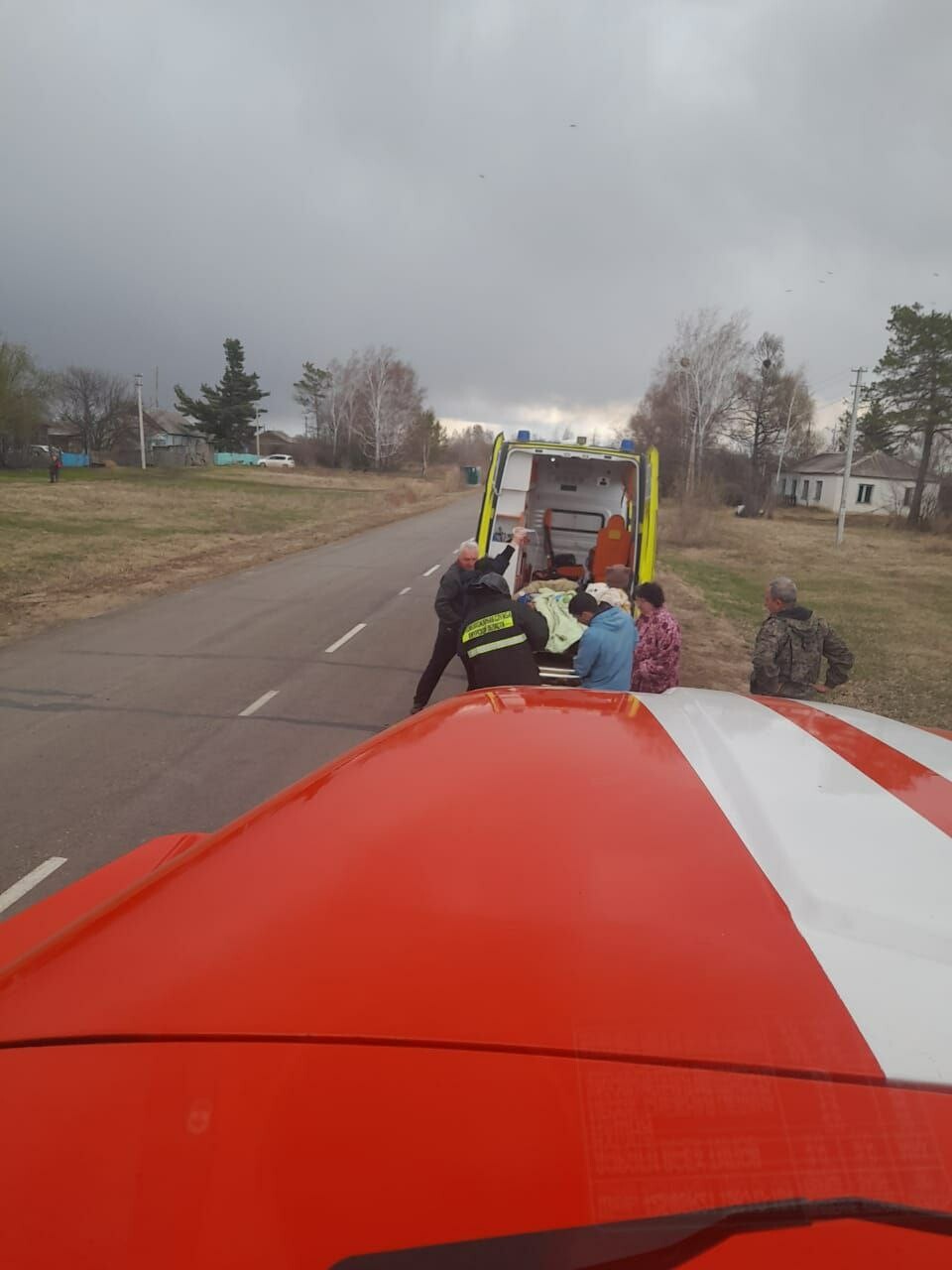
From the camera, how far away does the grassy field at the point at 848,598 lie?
34.0ft

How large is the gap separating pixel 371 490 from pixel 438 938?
191 feet

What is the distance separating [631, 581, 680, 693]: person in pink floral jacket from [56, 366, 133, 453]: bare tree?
273 feet

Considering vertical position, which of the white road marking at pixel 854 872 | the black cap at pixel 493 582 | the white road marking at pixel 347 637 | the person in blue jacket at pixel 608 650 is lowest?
the white road marking at pixel 347 637

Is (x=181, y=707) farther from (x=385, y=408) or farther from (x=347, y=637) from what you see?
(x=385, y=408)

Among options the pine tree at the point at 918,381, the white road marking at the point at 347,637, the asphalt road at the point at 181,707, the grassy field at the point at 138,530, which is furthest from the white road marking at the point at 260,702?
the pine tree at the point at 918,381

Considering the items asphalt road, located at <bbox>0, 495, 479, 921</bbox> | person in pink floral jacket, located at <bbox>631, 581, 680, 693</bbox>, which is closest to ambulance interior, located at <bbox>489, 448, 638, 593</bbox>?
asphalt road, located at <bbox>0, 495, 479, 921</bbox>

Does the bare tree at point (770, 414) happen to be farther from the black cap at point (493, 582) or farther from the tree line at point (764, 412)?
the black cap at point (493, 582)

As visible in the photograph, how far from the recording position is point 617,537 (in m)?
10.0

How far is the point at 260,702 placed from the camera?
317 inches

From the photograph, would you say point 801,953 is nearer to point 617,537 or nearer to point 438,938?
point 438,938

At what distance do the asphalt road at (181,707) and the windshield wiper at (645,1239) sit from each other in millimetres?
4116

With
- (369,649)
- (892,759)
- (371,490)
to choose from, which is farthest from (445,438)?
(892,759)

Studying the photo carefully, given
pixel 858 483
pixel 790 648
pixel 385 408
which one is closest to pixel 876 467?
pixel 858 483

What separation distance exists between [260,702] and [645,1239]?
759 centimetres
